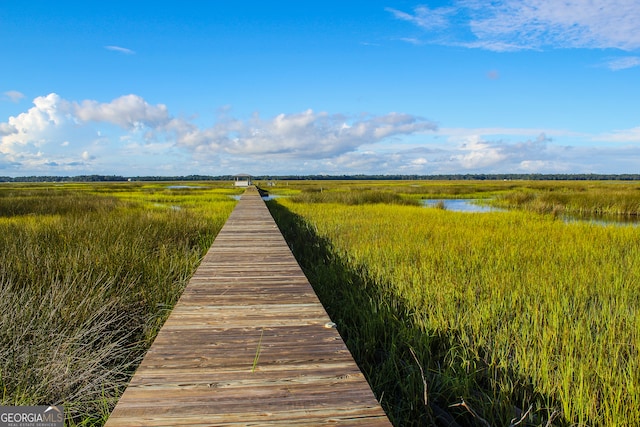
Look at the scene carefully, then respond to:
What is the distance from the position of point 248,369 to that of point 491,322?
2.67 metres

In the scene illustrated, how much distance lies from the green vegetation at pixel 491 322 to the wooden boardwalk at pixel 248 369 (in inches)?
25.7

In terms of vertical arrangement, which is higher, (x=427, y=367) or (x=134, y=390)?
(x=134, y=390)

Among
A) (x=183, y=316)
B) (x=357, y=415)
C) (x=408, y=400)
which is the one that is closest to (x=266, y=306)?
(x=183, y=316)

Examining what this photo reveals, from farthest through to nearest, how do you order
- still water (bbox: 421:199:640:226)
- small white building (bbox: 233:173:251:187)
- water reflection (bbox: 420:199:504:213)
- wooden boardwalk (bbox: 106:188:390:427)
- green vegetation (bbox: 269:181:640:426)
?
1. small white building (bbox: 233:173:251:187)
2. water reflection (bbox: 420:199:504:213)
3. still water (bbox: 421:199:640:226)
4. green vegetation (bbox: 269:181:640:426)
5. wooden boardwalk (bbox: 106:188:390:427)

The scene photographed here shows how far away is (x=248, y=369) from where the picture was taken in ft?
6.91

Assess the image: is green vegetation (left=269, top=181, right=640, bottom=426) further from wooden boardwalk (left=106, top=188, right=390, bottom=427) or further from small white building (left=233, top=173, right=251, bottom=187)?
small white building (left=233, top=173, right=251, bottom=187)

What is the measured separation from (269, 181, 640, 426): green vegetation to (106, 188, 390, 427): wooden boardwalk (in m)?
0.65

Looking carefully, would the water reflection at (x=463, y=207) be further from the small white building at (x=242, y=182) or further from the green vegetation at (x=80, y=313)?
the small white building at (x=242, y=182)

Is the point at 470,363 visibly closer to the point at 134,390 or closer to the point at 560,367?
the point at 560,367

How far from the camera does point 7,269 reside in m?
4.42

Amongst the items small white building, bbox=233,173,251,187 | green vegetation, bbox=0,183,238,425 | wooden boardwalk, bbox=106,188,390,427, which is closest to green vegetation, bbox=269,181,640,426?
wooden boardwalk, bbox=106,188,390,427

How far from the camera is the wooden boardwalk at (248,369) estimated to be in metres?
1.68

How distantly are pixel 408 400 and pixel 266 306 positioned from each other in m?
1.33

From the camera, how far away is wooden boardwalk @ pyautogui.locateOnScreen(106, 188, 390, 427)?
1.68m
